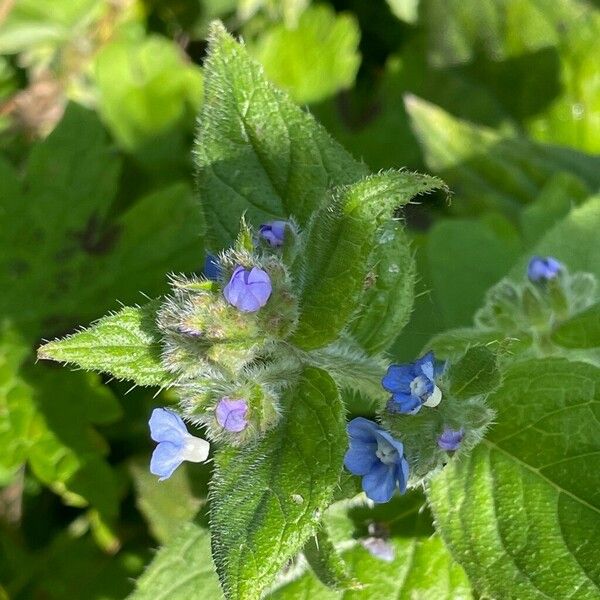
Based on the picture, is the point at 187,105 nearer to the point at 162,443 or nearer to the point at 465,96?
the point at 465,96

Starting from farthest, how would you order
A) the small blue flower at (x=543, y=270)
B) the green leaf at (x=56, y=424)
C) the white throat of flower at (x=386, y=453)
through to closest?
1. the green leaf at (x=56, y=424)
2. the small blue flower at (x=543, y=270)
3. the white throat of flower at (x=386, y=453)

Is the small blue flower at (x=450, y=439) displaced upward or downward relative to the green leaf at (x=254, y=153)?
downward

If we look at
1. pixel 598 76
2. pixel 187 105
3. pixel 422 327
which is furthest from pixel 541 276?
pixel 187 105

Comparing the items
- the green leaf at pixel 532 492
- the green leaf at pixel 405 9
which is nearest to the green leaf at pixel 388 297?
the green leaf at pixel 532 492

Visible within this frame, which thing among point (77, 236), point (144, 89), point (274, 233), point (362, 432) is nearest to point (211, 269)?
point (274, 233)

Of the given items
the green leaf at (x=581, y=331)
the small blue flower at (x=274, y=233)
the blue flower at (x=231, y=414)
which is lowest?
the green leaf at (x=581, y=331)

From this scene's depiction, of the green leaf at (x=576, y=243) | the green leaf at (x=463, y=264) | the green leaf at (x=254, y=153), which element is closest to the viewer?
the green leaf at (x=254, y=153)

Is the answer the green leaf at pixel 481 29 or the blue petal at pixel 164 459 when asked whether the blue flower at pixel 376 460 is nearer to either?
the blue petal at pixel 164 459

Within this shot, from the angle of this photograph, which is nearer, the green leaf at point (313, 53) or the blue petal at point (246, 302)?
the blue petal at point (246, 302)
